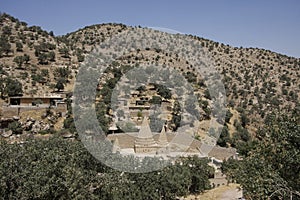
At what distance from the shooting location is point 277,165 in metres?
9.52

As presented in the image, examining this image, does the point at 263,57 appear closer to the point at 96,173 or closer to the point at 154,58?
the point at 154,58

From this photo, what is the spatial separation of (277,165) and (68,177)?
22.1 ft

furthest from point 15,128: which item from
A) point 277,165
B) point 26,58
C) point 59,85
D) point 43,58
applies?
point 277,165

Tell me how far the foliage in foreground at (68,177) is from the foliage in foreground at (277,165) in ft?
17.2

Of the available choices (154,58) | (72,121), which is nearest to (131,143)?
(72,121)

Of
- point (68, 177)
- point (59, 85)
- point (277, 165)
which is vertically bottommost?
point (68, 177)

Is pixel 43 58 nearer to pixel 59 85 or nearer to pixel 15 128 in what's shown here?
pixel 59 85

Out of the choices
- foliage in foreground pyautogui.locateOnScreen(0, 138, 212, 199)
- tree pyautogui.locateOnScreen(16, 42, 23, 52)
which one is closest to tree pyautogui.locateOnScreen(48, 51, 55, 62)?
tree pyautogui.locateOnScreen(16, 42, 23, 52)

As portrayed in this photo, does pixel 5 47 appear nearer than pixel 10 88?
No

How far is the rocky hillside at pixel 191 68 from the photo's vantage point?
4175 centimetres

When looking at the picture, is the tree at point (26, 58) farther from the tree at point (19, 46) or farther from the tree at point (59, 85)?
the tree at point (59, 85)

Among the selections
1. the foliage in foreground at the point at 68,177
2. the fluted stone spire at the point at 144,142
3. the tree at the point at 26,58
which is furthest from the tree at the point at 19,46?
the foliage in foreground at the point at 68,177

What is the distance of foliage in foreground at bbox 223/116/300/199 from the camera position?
870cm

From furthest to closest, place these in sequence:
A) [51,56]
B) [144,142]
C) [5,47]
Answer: [51,56], [5,47], [144,142]
